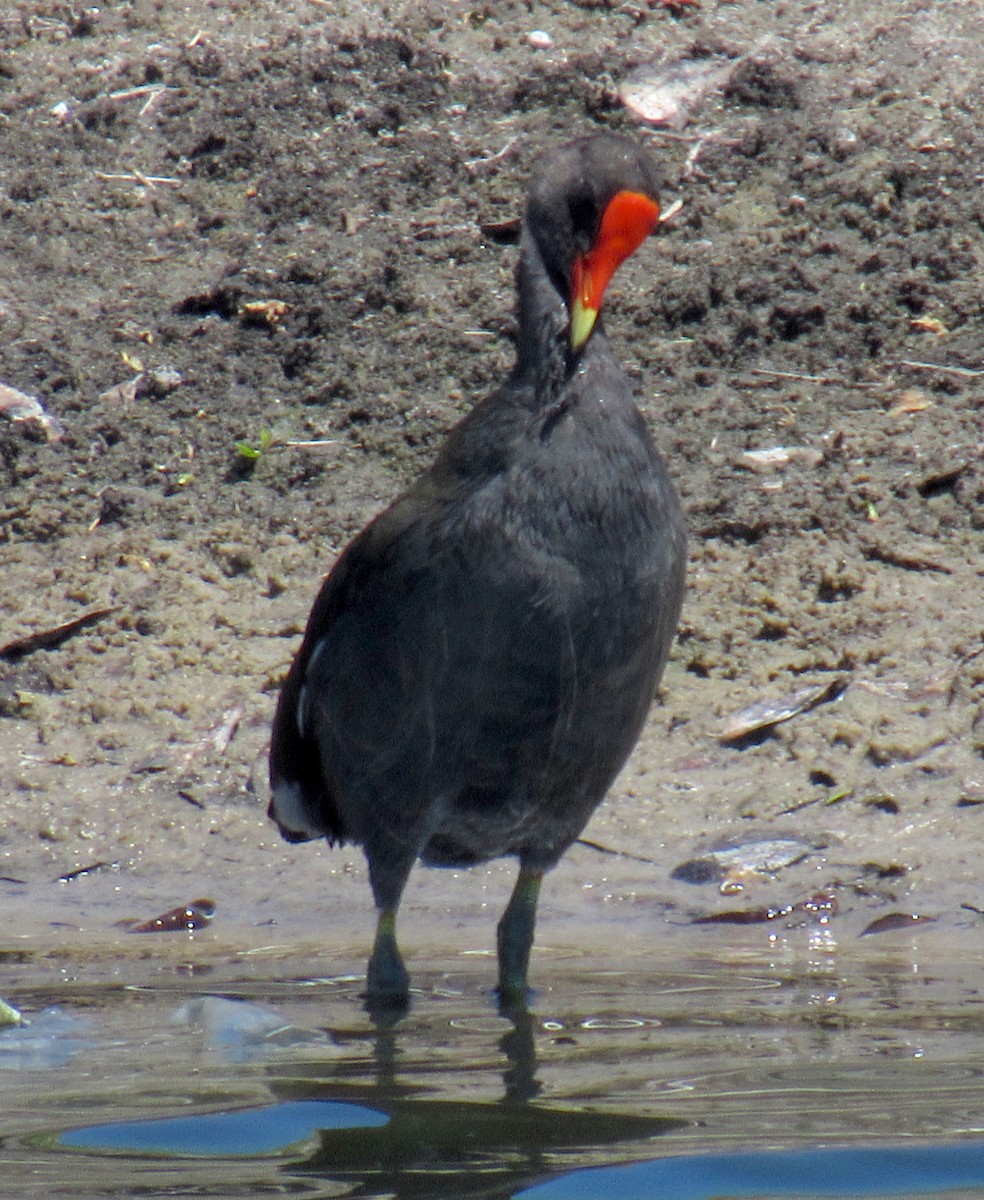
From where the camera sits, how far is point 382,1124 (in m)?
3.43

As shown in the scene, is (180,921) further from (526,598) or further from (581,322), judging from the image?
(581,322)

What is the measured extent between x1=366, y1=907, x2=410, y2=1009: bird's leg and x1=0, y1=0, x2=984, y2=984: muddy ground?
644 mm

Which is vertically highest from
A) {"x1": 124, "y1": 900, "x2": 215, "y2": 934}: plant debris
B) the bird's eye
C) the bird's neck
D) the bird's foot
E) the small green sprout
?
the bird's eye

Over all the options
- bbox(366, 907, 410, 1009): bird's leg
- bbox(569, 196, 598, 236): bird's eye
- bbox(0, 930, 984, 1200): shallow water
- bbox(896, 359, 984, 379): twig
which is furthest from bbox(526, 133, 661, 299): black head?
bbox(896, 359, 984, 379): twig

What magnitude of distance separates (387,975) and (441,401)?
3436 mm

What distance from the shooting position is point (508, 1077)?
12.5 ft

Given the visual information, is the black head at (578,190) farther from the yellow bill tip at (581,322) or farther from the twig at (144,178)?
the twig at (144,178)

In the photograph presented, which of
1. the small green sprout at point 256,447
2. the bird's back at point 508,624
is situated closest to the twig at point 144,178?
the small green sprout at point 256,447

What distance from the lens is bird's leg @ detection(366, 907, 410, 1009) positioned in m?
4.53

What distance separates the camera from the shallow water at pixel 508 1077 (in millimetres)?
3049

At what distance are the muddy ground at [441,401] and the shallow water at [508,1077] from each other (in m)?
0.46

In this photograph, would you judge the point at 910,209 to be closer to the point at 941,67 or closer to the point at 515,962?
the point at 941,67

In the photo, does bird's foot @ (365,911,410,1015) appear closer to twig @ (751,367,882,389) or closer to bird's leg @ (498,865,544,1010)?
bird's leg @ (498,865,544,1010)

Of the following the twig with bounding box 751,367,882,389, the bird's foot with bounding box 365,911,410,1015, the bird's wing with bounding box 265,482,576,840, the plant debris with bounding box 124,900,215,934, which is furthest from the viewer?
the twig with bounding box 751,367,882,389
